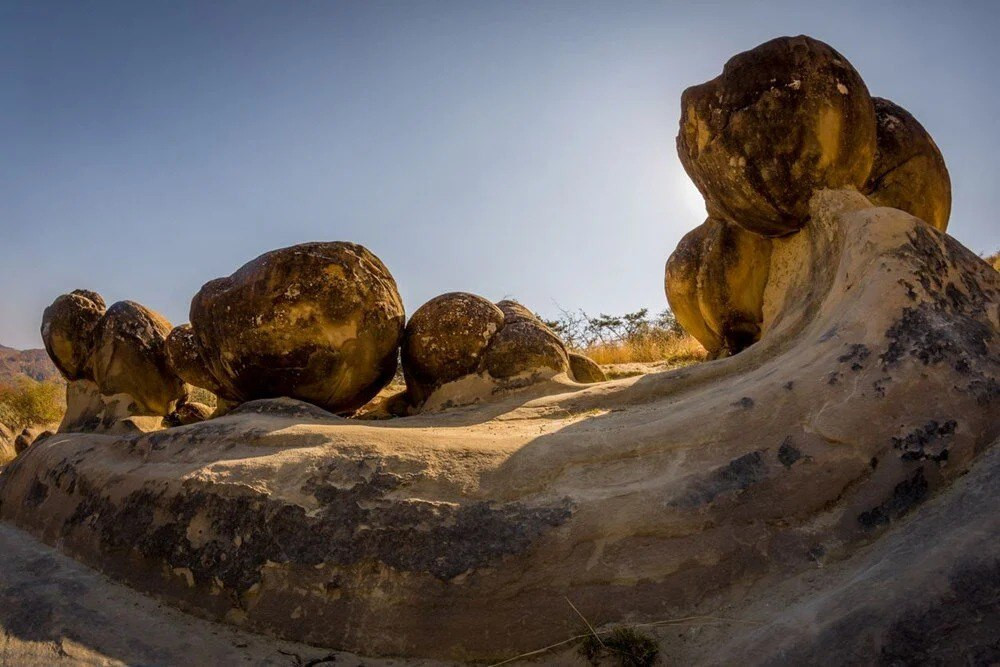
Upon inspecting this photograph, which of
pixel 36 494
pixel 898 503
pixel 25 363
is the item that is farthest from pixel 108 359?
pixel 25 363

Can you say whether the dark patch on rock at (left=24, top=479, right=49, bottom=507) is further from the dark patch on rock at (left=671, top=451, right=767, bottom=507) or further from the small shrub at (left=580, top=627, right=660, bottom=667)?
the dark patch on rock at (left=671, top=451, right=767, bottom=507)

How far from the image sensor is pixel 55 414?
12250 mm

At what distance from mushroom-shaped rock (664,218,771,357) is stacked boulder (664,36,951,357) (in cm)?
1

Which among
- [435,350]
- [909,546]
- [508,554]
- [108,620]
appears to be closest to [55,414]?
[435,350]

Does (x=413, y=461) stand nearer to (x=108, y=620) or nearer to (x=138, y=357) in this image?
(x=108, y=620)

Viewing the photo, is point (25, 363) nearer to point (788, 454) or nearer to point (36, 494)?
point (36, 494)

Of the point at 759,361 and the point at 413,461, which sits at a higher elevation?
Result: the point at 759,361

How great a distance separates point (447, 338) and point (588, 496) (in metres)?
2.06

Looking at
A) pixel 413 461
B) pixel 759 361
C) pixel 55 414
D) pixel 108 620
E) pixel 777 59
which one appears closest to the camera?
pixel 108 620

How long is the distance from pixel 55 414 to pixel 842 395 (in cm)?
1387

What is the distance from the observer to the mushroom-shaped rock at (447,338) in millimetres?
3848

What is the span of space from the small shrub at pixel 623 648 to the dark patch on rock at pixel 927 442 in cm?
86

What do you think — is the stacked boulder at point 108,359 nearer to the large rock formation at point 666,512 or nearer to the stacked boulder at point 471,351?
the stacked boulder at point 471,351

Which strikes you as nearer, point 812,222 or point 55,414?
point 812,222
